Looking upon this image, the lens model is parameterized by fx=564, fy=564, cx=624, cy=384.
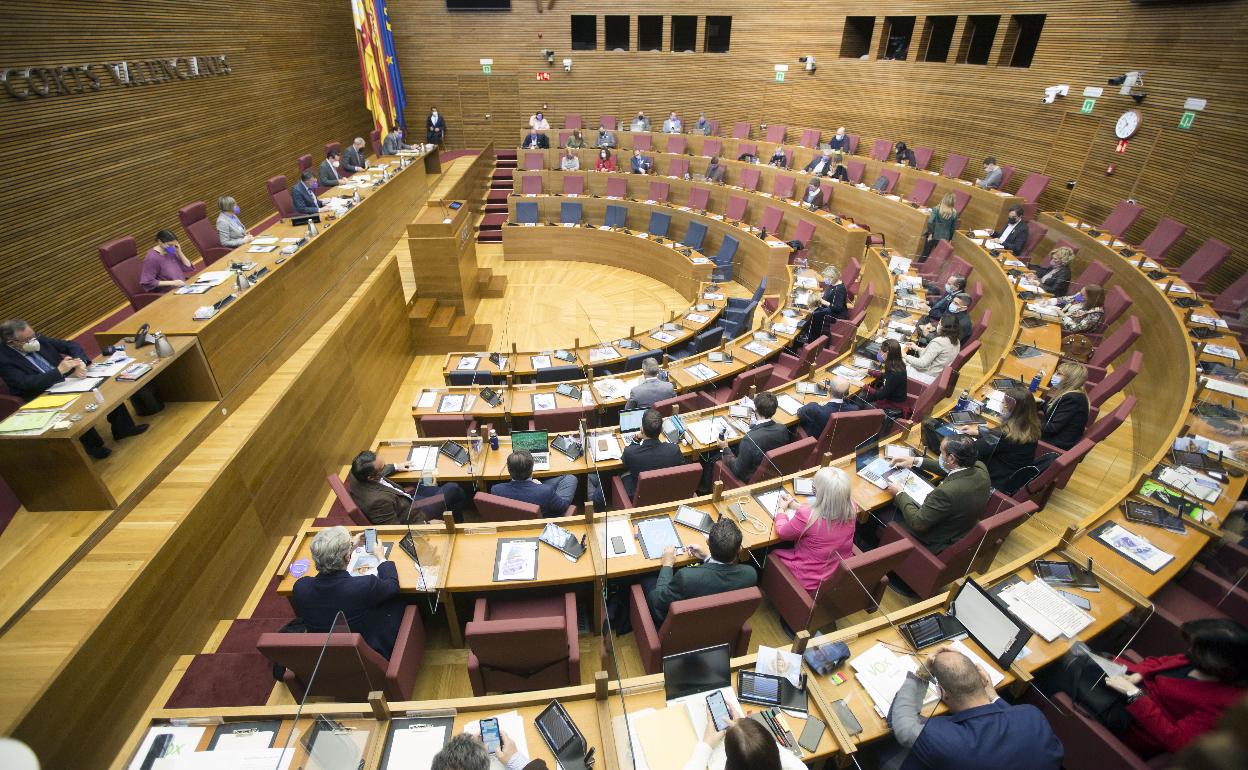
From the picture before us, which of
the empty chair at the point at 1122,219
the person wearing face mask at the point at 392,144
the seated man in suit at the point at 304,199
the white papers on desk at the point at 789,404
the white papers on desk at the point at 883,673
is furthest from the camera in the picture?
the person wearing face mask at the point at 392,144

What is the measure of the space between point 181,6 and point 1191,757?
38.2 ft

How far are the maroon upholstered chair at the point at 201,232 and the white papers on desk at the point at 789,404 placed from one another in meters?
6.99

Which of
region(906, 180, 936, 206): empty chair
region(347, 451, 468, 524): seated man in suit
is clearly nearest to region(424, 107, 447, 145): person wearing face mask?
region(906, 180, 936, 206): empty chair

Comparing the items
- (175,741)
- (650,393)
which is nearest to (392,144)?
(650,393)

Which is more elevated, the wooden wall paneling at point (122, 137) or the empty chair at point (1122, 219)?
the wooden wall paneling at point (122, 137)

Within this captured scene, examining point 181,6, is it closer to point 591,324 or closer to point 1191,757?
point 591,324

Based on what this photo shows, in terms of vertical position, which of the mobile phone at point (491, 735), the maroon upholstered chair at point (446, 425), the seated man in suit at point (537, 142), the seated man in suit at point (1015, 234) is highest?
the seated man in suit at point (537, 142)

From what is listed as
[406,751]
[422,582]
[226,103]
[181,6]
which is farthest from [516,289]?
[406,751]

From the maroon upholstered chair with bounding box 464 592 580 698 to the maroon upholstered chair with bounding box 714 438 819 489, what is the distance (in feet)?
5.52

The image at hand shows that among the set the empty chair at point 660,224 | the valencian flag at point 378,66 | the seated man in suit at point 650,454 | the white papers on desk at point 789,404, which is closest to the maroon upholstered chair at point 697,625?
the seated man in suit at point 650,454

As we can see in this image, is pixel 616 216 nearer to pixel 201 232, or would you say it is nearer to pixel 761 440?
pixel 201 232

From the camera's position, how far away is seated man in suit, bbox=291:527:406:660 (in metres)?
3.05

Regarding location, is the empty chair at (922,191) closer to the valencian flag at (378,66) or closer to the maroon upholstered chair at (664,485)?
the maroon upholstered chair at (664,485)

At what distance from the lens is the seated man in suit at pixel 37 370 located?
409 cm
